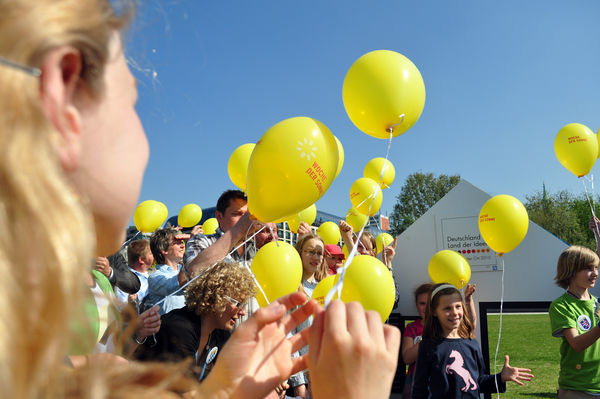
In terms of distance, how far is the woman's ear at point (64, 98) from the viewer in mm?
540

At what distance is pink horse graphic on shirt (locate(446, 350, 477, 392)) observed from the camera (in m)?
3.05

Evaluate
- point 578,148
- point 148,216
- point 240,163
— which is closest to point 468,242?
point 578,148

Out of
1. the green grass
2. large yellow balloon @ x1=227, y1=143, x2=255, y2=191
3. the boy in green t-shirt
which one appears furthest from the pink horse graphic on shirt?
the green grass

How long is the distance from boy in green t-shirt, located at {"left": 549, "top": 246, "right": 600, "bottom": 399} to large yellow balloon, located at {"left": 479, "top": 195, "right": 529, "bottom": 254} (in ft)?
2.73

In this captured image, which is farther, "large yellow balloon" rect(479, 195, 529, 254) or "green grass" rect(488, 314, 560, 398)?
"green grass" rect(488, 314, 560, 398)

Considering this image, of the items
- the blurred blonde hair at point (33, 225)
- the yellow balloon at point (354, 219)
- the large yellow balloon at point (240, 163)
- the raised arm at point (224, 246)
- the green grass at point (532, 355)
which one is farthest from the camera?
the yellow balloon at point (354, 219)

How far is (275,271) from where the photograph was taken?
302cm

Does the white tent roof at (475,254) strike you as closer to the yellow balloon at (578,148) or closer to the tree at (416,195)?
the yellow balloon at (578,148)

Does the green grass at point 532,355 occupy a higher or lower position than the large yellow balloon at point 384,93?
lower

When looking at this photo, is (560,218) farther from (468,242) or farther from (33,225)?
(33,225)

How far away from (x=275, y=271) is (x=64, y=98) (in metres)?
2.55

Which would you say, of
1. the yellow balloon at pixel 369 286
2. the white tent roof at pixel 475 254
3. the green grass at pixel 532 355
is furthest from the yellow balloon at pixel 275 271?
the white tent roof at pixel 475 254

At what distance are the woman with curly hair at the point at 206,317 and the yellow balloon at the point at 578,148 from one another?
4883 mm

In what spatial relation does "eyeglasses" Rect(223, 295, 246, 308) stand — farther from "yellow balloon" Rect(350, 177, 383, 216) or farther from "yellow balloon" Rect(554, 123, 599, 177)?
"yellow balloon" Rect(554, 123, 599, 177)
